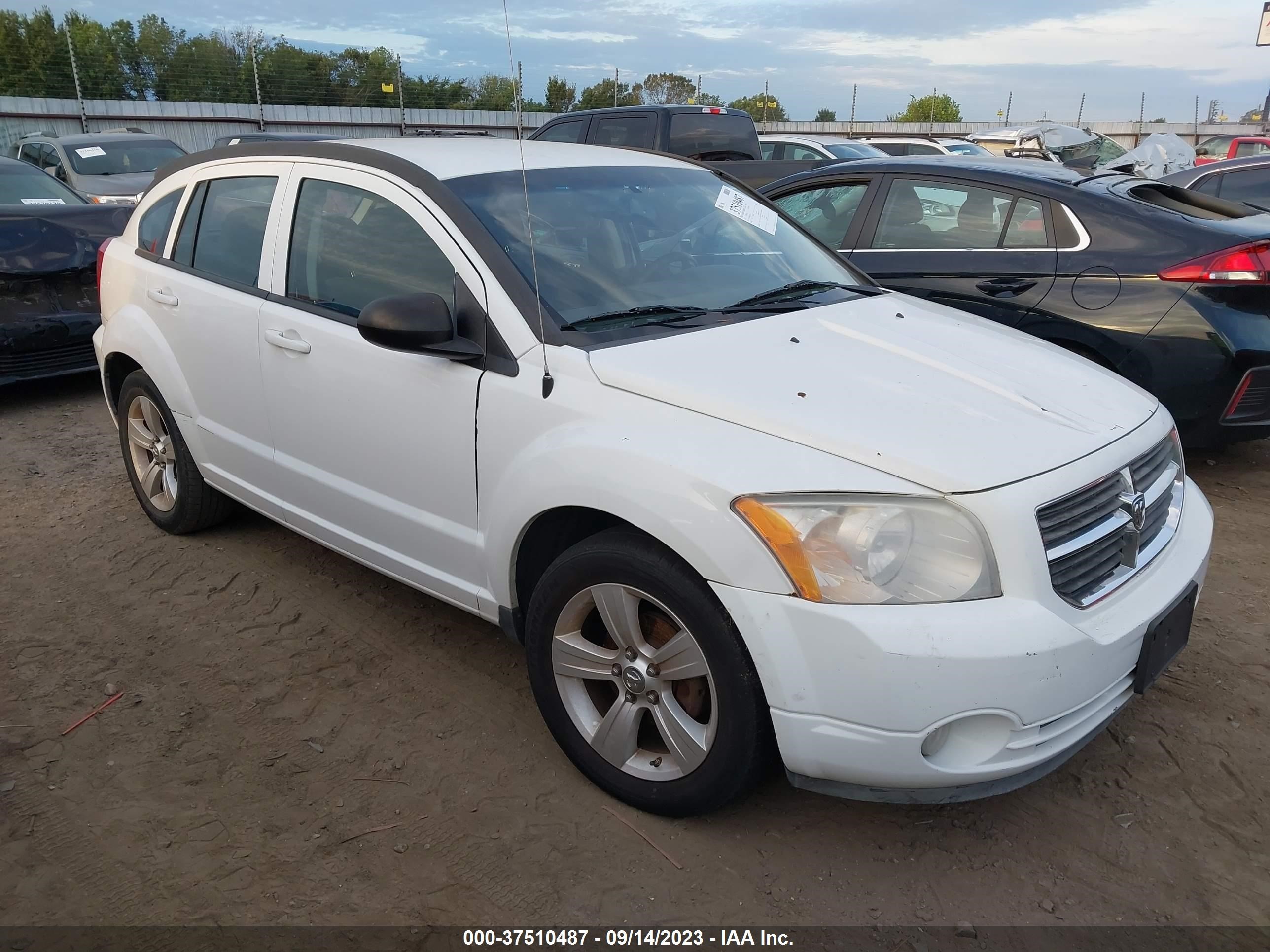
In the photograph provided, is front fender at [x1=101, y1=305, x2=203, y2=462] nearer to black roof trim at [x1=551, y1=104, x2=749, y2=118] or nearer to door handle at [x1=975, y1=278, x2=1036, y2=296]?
door handle at [x1=975, y1=278, x2=1036, y2=296]

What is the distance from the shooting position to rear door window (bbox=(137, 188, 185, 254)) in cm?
415

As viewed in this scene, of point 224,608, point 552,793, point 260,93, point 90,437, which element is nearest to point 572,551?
point 552,793

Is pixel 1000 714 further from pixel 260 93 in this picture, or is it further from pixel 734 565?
pixel 260 93

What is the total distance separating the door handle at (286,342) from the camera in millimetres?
3277

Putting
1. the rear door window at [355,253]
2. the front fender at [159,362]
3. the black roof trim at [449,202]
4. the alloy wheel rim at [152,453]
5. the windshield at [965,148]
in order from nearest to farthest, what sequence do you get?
the black roof trim at [449,202], the rear door window at [355,253], the front fender at [159,362], the alloy wheel rim at [152,453], the windshield at [965,148]

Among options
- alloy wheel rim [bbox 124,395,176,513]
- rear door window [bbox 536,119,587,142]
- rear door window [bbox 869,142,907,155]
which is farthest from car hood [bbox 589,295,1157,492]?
rear door window [bbox 869,142,907,155]

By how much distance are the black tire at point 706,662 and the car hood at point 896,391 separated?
369 mm

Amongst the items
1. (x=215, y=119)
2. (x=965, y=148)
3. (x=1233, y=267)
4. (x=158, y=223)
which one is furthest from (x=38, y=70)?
(x=1233, y=267)

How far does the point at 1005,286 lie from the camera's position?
4.96 m

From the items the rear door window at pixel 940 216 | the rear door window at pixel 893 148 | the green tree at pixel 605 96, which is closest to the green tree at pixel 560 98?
the green tree at pixel 605 96

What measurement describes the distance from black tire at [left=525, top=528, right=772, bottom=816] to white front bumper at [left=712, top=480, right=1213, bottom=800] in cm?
6

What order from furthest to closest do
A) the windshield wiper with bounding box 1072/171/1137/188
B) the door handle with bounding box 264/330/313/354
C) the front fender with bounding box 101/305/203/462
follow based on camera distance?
the windshield wiper with bounding box 1072/171/1137/188, the front fender with bounding box 101/305/203/462, the door handle with bounding box 264/330/313/354

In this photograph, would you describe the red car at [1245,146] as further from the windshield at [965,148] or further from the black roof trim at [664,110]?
the black roof trim at [664,110]

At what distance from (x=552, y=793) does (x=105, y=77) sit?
2326 cm
